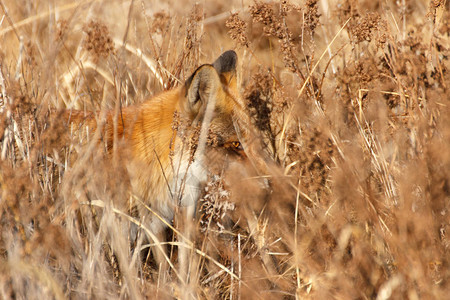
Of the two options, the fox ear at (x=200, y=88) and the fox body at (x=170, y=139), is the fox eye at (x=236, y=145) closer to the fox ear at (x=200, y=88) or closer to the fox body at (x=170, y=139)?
the fox body at (x=170, y=139)

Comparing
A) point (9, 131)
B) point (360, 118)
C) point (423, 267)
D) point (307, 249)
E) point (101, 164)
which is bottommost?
point (307, 249)

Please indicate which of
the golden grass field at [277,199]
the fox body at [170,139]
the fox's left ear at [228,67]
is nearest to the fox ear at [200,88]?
the fox body at [170,139]

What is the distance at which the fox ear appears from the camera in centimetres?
338

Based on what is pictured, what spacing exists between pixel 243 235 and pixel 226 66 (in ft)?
4.97

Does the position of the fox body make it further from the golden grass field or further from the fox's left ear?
the fox's left ear

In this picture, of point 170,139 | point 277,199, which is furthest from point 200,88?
point 277,199

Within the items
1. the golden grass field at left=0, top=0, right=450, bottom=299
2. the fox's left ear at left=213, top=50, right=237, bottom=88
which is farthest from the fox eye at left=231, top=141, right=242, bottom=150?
the fox's left ear at left=213, top=50, right=237, bottom=88

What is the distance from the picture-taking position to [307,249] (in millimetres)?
2896

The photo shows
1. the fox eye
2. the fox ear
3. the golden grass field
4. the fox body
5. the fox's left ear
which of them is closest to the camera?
the golden grass field

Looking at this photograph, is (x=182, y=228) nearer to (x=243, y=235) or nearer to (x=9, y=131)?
(x=243, y=235)

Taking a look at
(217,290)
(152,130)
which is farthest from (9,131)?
(217,290)

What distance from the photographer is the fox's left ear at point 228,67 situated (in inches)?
169

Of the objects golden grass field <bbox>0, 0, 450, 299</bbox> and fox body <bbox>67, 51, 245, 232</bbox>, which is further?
fox body <bbox>67, 51, 245, 232</bbox>

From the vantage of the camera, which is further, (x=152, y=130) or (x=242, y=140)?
(x=242, y=140)
